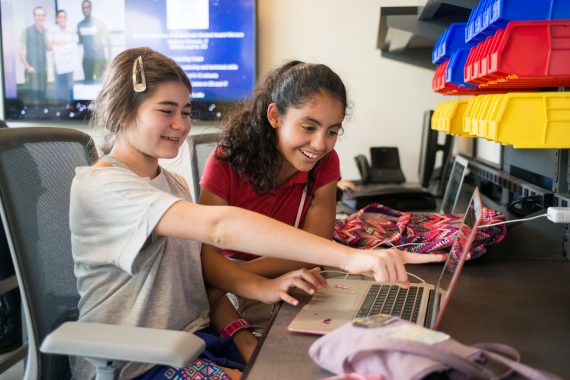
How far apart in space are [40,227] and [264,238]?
417 millimetres

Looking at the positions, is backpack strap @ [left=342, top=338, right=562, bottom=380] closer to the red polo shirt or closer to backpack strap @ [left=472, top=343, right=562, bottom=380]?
backpack strap @ [left=472, top=343, right=562, bottom=380]

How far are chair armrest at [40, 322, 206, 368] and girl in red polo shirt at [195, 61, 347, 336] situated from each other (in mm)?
527

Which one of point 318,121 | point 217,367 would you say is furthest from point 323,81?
point 217,367

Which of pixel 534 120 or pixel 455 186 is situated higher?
pixel 534 120

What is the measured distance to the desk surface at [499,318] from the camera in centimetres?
87

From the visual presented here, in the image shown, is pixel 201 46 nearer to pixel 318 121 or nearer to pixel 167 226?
pixel 318 121

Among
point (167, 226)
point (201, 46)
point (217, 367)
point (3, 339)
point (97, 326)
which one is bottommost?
point (3, 339)

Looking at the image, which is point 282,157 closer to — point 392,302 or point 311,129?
point 311,129

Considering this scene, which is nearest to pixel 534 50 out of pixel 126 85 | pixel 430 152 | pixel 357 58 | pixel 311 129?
pixel 311 129

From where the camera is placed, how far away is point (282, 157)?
154 cm

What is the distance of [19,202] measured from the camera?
1.05m

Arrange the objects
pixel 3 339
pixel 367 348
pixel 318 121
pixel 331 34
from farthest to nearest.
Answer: pixel 331 34
pixel 3 339
pixel 318 121
pixel 367 348

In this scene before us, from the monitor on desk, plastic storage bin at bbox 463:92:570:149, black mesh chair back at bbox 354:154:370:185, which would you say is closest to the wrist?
plastic storage bin at bbox 463:92:570:149

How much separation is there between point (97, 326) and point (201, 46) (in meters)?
2.50
